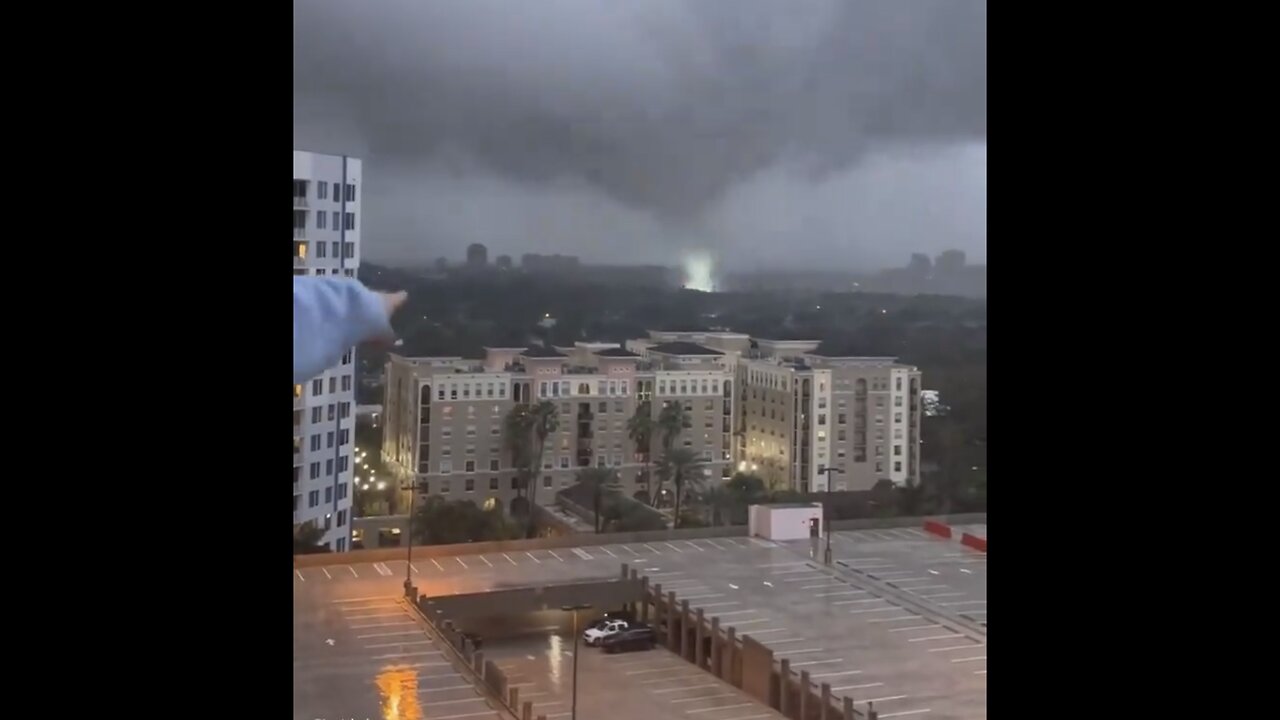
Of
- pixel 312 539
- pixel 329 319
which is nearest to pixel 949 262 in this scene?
pixel 312 539

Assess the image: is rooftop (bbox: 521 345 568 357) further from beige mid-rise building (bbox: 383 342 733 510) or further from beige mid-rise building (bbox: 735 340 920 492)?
beige mid-rise building (bbox: 735 340 920 492)

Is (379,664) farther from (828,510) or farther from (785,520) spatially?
(828,510)

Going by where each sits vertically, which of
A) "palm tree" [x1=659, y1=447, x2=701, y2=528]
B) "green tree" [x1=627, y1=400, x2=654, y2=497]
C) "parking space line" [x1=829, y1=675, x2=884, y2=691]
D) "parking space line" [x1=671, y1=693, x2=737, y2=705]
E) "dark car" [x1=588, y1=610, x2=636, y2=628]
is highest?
"green tree" [x1=627, y1=400, x2=654, y2=497]

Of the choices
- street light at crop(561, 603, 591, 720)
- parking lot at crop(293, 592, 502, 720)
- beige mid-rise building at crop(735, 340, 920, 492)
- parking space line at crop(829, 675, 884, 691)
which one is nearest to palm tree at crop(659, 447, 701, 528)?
beige mid-rise building at crop(735, 340, 920, 492)

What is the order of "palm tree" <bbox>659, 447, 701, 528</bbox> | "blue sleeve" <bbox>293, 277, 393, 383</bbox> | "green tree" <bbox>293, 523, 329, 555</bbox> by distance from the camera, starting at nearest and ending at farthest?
"blue sleeve" <bbox>293, 277, 393, 383</bbox>
"green tree" <bbox>293, 523, 329, 555</bbox>
"palm tree" <bbox>659, 447, 701, 528</bbox>

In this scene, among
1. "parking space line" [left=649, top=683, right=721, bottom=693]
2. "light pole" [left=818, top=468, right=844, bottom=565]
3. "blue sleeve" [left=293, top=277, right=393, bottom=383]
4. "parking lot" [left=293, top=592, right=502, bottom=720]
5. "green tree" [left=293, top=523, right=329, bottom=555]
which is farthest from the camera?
"light pole" [left=818, top=468, right=844, bottom=565]
